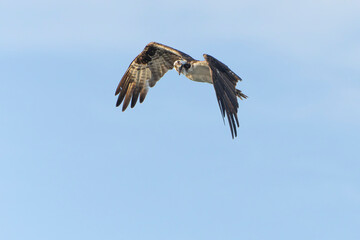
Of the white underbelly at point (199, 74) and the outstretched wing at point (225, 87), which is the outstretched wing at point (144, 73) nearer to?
the white underbelly at point (199, 74)

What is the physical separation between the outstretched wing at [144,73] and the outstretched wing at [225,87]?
3491 mm

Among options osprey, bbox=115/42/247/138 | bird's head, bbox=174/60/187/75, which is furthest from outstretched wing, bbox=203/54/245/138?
bird's head, bbox=174/60/187/75

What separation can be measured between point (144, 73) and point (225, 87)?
5591 mm

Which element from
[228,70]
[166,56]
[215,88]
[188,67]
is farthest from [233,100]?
[166,56]

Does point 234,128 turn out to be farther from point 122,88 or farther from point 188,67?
point 122,88

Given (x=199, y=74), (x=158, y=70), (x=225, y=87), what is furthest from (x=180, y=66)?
(x=225, y=87)

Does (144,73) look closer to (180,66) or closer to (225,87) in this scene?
(180,66)

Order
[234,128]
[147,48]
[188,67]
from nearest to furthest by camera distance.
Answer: [234,128] < [188,67] < [147,48]

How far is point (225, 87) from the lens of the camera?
19.2 metres

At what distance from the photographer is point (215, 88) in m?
19.0

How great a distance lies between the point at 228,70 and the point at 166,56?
13.4 ft

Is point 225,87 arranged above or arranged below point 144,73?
below

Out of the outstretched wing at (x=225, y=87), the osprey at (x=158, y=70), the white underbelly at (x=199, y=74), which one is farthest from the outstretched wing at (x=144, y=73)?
the outstretched wing at (x=225, y=87)

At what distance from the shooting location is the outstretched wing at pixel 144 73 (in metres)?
23.8
